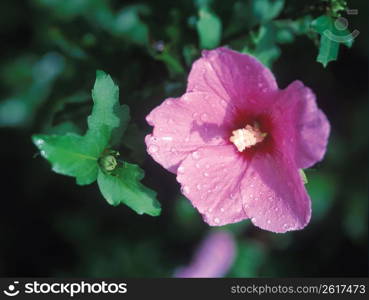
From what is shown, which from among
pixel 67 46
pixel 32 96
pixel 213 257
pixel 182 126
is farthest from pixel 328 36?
pixel 32 96

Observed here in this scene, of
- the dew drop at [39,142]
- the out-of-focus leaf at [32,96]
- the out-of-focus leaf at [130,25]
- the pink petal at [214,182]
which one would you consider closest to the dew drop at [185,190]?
the pink petal at [214,182]

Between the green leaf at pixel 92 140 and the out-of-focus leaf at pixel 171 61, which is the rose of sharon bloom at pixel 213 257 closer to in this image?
the out-of-focus leaf at pixel 171 61

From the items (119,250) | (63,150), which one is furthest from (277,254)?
(63,150)

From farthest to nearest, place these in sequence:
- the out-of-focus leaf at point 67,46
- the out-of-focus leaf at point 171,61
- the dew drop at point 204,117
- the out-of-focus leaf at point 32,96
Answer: the out-of-focus leaf at point 32,96 < the out-of-focus leaf at point 67,46 < the out-of-focus leaf at point 171,61 < the dew drop at point 204,117

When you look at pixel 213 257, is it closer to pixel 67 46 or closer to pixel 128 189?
pixel 67 46

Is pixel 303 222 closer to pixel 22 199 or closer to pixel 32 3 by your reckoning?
pixel 22 199
